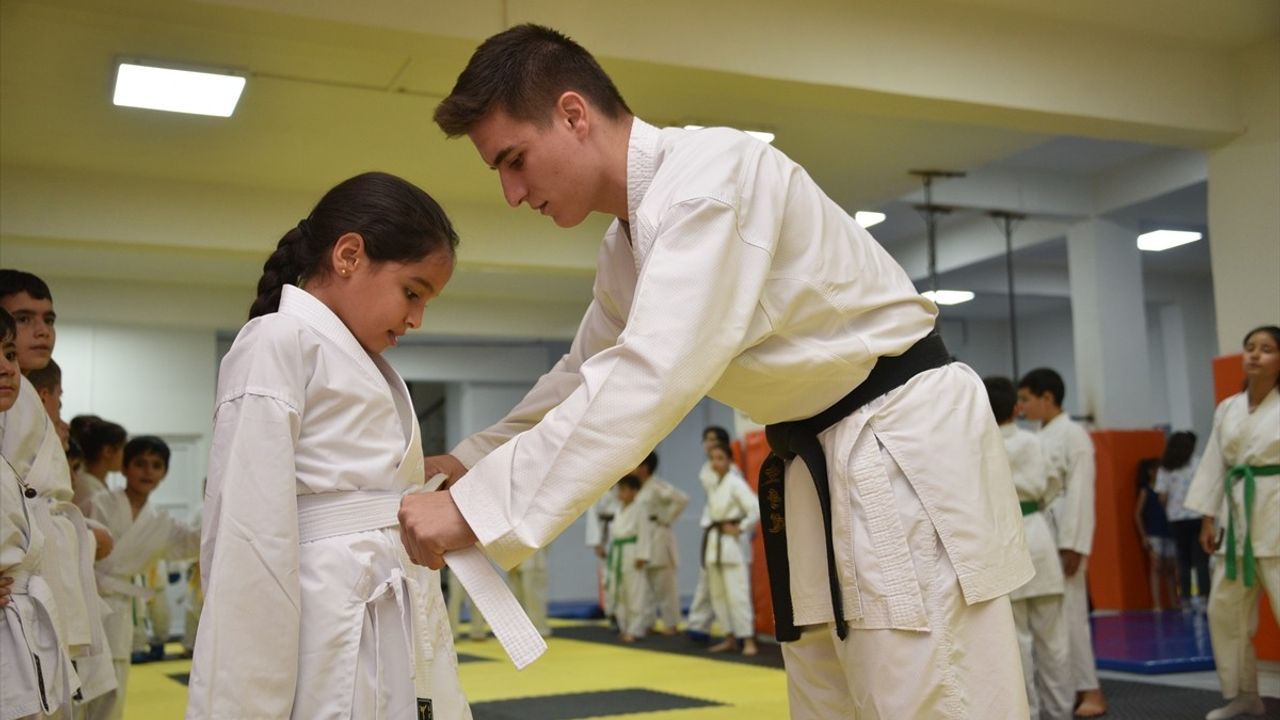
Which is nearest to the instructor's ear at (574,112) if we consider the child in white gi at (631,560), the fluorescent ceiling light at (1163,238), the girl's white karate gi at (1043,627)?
the girl's white karate gi at (1043,627)

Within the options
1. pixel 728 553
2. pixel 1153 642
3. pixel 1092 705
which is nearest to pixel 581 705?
pixel 1092 705

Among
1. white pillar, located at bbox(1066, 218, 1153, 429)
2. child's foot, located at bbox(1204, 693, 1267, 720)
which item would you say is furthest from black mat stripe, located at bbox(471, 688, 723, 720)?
white pillar, located at bbox(1066, 218, 1153, 429)

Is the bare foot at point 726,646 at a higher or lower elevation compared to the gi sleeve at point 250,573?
lower

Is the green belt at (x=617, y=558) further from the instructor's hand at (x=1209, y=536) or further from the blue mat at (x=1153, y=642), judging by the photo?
the instructor's hand at (x=1209, y=536)

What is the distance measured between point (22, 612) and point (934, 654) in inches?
92.7

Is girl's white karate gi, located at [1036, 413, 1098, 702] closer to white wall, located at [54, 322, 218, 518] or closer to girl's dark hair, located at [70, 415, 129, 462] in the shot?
girl's dark hair, located at [70, 415, 129, 462]

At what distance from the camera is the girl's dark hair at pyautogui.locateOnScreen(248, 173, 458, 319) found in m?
2.11

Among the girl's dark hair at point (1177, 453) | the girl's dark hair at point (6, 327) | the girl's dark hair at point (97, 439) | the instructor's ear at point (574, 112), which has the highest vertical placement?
the instructor's ear at point (574, 112)

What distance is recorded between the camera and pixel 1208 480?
18.6 ft

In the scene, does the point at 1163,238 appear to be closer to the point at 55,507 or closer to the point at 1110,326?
the point at 1110,326

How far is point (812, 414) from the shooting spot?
6.13ft

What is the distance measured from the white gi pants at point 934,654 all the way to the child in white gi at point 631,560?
9.10 m

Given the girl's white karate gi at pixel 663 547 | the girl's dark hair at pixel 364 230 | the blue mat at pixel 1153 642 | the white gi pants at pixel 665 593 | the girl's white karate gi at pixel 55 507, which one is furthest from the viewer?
the white gi pants at pixel 665 593

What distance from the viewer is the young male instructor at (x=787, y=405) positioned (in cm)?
154
